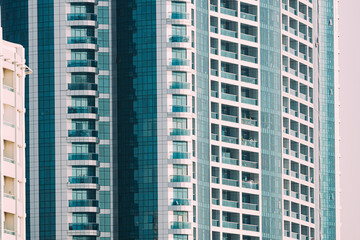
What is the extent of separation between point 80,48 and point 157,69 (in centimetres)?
1169

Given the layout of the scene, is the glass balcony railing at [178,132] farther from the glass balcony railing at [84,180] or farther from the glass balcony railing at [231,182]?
the glass balcony railing at [84,180]

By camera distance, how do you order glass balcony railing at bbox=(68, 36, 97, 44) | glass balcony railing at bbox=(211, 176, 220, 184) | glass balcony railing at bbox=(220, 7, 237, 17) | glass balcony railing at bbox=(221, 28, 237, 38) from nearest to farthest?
glass balcony railing at bbox=(68, 36, 97, 44)
glass balcony railing at bbox=(211, 176, 220, 184)
glass balcony railing at bbox=(221, 28, 237, 38)
glass balcony railing at bbox=(220, 7, 237, 17)

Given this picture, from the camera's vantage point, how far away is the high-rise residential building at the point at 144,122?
17250 cm

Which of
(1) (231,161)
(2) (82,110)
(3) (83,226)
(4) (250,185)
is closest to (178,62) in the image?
(2) (82,110)

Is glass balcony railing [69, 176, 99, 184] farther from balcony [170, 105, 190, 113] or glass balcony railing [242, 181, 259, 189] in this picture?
glass balcony railing [242, 181, 259, 189]

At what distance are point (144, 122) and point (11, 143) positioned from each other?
7860 cm

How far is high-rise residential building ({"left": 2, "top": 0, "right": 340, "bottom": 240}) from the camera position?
6791 inches

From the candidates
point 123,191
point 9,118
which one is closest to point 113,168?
point 123,191

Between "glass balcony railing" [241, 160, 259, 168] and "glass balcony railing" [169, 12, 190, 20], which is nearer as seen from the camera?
"glass balcony railing" [169, 12, 190, 20]

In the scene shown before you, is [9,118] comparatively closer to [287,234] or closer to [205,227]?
[205,227]

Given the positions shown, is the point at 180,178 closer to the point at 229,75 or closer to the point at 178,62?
the point at 178,62

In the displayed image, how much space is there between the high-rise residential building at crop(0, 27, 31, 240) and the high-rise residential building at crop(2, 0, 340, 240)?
247 ft

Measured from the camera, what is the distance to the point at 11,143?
312ft

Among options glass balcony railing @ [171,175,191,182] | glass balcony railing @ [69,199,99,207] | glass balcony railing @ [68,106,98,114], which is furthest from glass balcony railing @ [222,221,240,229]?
glass balcony railing @ [68,106,98,114]
